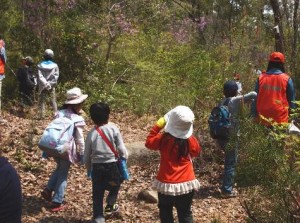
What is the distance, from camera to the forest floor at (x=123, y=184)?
18.9 feet

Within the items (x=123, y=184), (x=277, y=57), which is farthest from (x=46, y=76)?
(x=277, y=57)

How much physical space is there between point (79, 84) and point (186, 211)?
757 centimetres

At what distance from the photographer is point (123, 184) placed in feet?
22.6

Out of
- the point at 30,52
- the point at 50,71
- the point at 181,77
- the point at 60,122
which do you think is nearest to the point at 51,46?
the point at 30,52

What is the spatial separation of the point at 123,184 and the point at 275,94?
251 cm

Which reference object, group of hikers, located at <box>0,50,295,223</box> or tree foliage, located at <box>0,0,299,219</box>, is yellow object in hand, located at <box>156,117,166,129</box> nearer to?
group of hikers, located at <box>0,50,295,223</box>

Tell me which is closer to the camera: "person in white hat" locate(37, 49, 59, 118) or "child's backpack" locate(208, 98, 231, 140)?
"child's backpack" locate(208, 98, 231, 140)

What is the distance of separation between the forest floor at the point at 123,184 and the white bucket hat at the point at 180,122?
1033mm

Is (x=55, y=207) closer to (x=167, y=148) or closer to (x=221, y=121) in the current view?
(x=167, y=148)

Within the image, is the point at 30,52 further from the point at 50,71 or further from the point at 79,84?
the point at 50,71

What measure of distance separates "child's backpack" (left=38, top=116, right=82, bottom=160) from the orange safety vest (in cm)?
237

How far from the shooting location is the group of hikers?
4.62 m

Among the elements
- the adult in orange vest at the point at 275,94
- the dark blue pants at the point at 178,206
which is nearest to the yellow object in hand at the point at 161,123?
the dark blue pants at the point at 178,206

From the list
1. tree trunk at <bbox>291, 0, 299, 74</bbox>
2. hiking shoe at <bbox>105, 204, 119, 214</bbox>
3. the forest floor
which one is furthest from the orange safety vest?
tree trunk at <bbox>291, 0, 299, 74</bbox>
